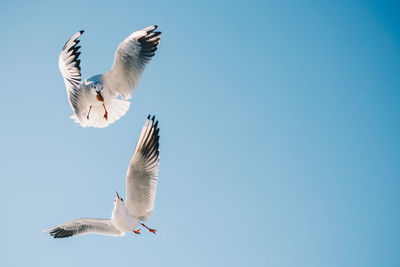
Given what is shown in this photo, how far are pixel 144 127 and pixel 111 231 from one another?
4.11ft

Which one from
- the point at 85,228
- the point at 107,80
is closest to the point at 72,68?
the point at 107,80

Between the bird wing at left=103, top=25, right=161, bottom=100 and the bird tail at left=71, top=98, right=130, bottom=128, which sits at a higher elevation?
the bird wing at left=103, top=25, right=161, bottom=100

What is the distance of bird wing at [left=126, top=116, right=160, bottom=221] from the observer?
4668 millimetres

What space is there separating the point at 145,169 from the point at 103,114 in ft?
3.79

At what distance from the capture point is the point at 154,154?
470cm

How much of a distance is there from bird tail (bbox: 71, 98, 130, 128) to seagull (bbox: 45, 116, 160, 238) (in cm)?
83

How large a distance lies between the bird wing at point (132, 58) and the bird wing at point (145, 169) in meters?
0.86

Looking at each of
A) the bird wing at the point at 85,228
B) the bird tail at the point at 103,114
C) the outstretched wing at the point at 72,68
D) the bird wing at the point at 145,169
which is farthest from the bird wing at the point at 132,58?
the bird wing at the point at 85,228

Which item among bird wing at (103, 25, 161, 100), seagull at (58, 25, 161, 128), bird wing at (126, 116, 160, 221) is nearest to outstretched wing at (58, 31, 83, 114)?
seagull at (58, 25, 161, 128)

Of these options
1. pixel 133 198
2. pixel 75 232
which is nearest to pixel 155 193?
pixel 133 198

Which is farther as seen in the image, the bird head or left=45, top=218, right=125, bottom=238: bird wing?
the bird head

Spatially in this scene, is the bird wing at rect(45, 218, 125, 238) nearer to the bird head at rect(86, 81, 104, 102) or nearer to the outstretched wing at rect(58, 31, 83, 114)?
the outstretched wing at rect(58, 31, 83, 114)

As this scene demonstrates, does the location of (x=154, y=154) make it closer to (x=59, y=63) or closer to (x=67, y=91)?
(x=67, y=91)

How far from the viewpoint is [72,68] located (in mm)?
5266
